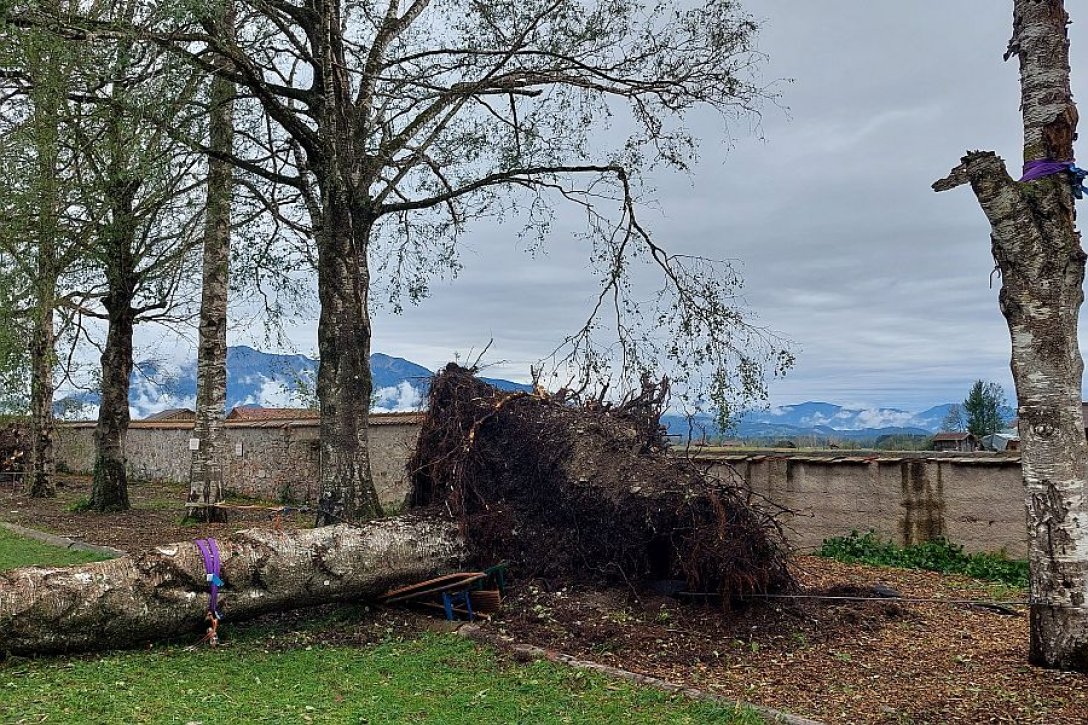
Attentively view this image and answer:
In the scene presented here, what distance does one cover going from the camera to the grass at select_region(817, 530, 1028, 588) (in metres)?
8.59

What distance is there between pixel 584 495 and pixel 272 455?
11638 millimetres

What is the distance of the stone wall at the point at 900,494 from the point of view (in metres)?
8.92

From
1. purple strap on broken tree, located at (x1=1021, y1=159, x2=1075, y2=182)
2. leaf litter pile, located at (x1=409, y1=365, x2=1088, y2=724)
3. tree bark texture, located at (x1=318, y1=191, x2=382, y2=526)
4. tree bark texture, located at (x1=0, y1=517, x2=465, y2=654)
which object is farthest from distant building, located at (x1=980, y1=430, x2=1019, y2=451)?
tree bark texture, located at (x1=318, y1=191, x2=382, y2=526)

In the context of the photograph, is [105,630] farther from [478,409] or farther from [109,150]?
[109,150]

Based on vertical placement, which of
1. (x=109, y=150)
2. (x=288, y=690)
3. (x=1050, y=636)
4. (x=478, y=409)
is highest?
(x=109, y=150)

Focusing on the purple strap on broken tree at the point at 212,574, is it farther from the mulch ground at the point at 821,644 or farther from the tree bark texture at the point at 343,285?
the tree bark texture at the point at 343,285

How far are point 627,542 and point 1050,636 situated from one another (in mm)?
3004

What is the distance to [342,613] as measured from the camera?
23.5ft

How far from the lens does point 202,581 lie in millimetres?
6305

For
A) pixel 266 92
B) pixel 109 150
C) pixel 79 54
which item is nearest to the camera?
pixel 79 54

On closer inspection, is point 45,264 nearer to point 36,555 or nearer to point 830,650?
point 36,555

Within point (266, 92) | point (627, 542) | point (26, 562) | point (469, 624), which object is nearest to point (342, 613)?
point (469, 624)

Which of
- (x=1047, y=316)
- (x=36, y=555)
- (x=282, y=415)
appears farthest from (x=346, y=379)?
(x=282, y=415)

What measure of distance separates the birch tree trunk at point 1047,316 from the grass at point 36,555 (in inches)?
346
